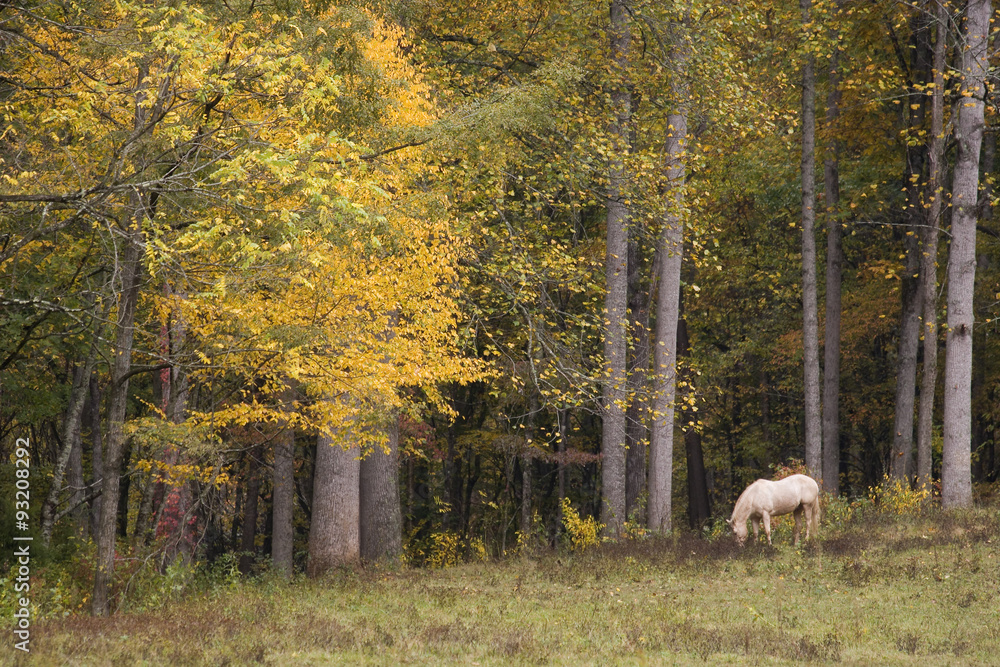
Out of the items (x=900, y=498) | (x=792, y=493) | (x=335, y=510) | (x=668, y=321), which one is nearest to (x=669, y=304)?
(x=668, y=321)

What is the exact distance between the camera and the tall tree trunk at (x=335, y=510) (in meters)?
16.5

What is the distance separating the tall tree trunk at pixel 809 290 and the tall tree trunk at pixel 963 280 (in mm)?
3972

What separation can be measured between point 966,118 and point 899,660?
12.5m

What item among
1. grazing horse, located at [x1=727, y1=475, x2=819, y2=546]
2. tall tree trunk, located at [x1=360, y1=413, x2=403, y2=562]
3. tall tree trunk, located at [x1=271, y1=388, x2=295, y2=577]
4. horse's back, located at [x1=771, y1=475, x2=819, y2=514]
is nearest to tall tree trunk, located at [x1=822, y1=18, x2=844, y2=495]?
grazing horse, located at [x1=727, y1=475, x2=819, y2=546]

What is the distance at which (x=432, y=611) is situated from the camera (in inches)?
476

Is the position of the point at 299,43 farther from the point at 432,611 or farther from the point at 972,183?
the point at 972,183

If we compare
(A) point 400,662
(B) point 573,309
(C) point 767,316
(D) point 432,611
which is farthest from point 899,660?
(C) point 767,316

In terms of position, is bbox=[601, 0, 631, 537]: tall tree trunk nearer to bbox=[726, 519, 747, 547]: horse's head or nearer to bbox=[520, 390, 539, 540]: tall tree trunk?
bbox=[726, 519, 747, 547]: horse's head

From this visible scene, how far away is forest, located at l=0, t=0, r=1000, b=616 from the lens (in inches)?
408

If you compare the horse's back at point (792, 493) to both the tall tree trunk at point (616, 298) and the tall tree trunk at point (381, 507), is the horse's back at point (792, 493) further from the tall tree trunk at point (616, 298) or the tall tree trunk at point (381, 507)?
the tall tree trunk at point (381, 507)

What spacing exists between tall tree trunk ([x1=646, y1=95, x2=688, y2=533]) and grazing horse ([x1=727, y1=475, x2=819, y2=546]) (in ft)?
7.21

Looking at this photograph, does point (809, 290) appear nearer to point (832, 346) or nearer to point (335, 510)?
point (832, 346)

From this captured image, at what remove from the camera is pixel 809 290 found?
75.0ft

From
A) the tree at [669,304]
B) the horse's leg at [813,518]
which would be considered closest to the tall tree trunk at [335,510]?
the tree at [669,304]
